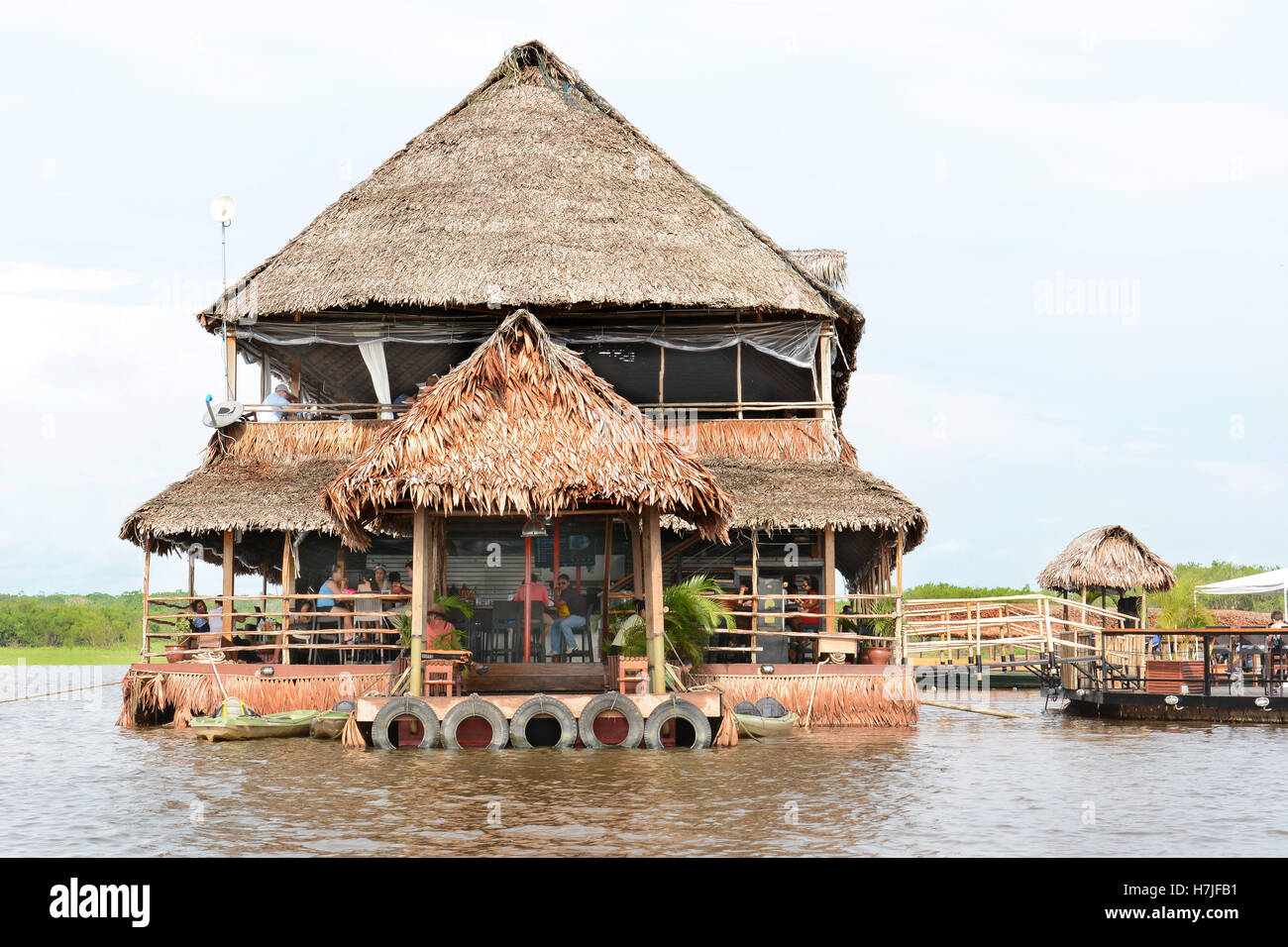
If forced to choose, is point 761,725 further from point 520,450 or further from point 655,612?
point 520,450

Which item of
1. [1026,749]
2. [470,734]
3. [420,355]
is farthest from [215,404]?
[1026,749]

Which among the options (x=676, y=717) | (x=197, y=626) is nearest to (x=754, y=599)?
(x=676, y=717)

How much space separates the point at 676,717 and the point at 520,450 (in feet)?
12.1

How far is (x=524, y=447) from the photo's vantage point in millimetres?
14734

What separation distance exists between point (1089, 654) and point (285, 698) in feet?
51.1

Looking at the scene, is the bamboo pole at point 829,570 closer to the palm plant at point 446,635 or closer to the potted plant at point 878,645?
the potted plant at point 878,645

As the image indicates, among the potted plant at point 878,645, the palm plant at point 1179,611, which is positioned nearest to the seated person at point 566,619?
the potted plant at point 878,645

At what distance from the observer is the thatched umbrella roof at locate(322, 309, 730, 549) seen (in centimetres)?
1447

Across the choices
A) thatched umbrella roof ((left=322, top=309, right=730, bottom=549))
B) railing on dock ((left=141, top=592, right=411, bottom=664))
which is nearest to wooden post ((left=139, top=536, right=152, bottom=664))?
railing on dock ((left=141, top=592, right=411, bottom=664))

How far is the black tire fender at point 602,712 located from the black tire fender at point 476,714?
0.89 m

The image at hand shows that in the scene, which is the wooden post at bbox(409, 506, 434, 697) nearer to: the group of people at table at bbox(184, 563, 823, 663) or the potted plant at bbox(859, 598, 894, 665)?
the group of people at table at bbox(184, 563, 823, 663)

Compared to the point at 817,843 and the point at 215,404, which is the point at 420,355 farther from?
the point at 817,843
